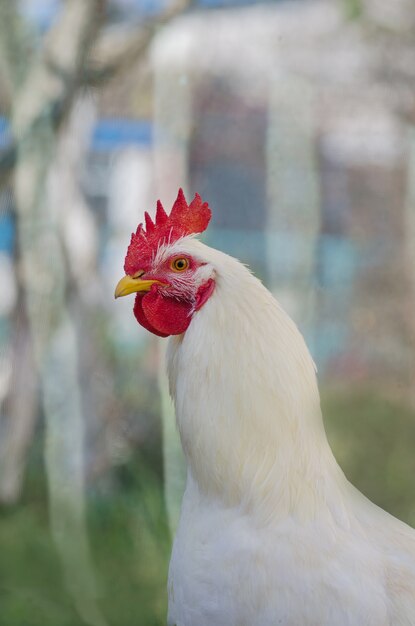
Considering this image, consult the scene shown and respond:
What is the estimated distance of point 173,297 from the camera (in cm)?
222

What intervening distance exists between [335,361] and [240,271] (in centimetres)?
172

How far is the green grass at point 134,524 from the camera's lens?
3781mm

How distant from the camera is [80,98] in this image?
3.84 m

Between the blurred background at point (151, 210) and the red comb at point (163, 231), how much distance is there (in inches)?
58.0

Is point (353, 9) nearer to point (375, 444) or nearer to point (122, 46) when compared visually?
point (122, 46)

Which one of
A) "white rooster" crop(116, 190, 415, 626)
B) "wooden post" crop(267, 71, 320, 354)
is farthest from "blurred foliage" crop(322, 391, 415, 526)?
"white rooster" crop(116, 190, 415, 626)

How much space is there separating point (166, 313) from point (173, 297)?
0.15 ft

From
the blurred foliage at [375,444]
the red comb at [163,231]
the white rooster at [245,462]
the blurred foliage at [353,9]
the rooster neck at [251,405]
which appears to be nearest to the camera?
the white rooster at [245,462]

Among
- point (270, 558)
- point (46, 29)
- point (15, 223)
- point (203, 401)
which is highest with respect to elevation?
point (46, 29)

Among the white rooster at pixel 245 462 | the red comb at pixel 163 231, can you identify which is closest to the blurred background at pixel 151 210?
the red comb at pixel 163 231

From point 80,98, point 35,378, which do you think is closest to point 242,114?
point 80,98

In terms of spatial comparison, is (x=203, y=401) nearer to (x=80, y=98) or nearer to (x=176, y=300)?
(x=176, y=300)

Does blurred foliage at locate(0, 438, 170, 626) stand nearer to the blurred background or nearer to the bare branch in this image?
the blurred background

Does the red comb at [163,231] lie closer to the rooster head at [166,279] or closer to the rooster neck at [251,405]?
the rooster head at [166,279]
